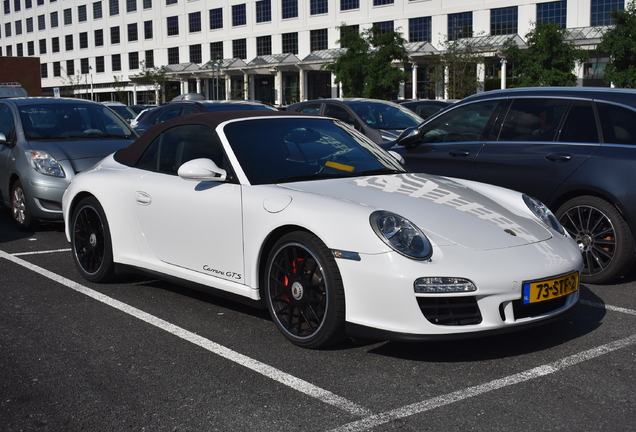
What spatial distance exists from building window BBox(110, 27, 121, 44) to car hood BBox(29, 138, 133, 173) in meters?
68.5

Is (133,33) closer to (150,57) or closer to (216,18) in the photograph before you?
(150,57)

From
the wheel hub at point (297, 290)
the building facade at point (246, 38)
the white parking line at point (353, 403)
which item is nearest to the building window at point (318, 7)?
the building facade at point (246, 38)

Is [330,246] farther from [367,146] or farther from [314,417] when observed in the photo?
[367,146]

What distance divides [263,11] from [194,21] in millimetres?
8984

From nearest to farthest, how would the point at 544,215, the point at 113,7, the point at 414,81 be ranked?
the point at 544,215 → the point at 414,81 → the point at 113,7

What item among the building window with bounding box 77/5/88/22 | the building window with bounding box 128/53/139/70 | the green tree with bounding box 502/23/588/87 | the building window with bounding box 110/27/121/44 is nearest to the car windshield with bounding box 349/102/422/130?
the green tree with bounding box 502/23/588/87

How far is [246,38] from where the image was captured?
60469 millimetres

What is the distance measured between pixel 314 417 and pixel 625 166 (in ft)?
12.2

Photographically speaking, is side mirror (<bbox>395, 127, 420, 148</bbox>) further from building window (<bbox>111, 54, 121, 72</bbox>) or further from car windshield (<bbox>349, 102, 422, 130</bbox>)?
building window (<bbox>111, 54, 121, 72</bbox>)

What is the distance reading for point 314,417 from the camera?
3.25 m

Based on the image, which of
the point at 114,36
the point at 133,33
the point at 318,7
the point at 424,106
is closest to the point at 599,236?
the point at 424,106

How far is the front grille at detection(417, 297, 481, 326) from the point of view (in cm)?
376

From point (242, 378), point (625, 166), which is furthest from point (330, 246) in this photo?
point (625, 166)

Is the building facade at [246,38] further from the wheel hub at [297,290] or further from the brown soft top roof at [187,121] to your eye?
the wheel hub at [297,290]
